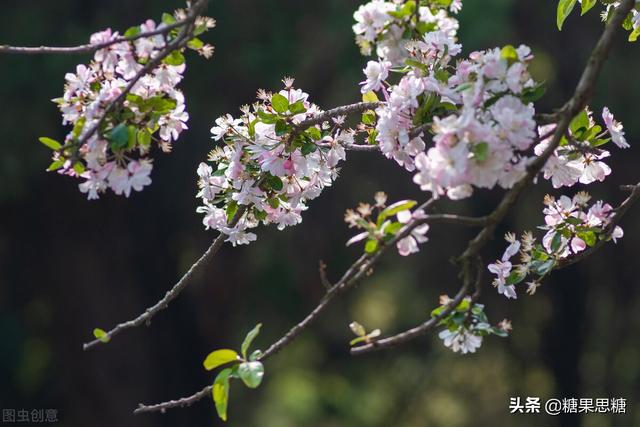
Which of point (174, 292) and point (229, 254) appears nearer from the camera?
point (174, 292)

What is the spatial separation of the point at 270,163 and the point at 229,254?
4857 mm

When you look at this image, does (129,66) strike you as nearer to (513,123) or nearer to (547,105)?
(513,123)

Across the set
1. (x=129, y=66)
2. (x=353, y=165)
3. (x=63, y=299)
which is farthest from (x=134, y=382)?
(x=129, y=66)

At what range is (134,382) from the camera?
6.27 meters

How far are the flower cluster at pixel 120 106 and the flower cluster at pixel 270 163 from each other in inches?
9.5

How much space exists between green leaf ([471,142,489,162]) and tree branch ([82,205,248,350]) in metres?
0.49

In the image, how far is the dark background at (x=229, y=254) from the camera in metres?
5.51

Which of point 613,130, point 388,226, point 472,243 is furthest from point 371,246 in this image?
point 613,130

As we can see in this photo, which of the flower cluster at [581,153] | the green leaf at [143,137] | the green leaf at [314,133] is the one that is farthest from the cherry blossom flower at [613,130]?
the green leaf at [143,137]

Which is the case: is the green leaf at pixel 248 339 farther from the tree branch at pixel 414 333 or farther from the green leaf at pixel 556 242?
the green leaf at pixel 556 242

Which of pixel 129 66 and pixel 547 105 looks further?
pixel 547 105

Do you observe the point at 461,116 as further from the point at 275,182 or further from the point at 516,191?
the point at 275,182

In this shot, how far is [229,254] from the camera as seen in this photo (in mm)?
6523

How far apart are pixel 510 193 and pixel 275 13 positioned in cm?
469
